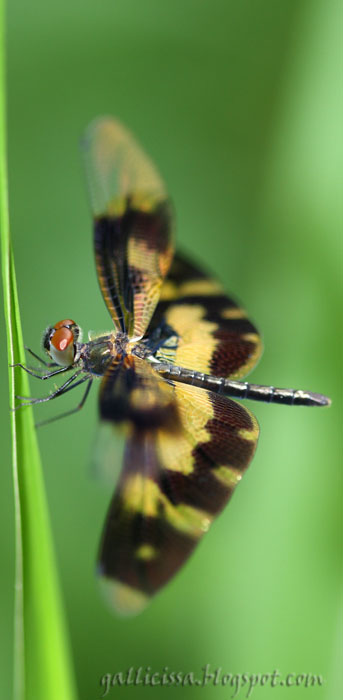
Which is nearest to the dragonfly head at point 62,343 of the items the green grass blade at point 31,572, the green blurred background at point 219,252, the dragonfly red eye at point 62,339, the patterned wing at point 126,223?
the dragonfly red eye at point 62,339

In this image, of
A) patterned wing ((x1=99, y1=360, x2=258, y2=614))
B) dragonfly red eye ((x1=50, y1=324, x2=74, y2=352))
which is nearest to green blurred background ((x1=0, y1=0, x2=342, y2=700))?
patterned wing ((x1=99, y1=360, x2=258, y2=614))

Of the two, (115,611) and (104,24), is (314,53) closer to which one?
(104,24)

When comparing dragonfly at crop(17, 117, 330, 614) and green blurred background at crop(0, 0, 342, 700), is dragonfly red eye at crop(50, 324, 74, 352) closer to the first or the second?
dragonfly at crop(17, 117, 330, 614)

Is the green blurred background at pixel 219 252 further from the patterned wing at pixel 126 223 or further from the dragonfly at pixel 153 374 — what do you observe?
the patterned wing at pixel 126 223

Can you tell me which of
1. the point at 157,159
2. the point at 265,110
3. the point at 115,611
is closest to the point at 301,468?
the point at 115,611

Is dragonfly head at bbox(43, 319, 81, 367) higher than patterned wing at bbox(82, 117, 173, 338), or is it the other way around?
patterned wing at bbox(82, 117, 173, 338)

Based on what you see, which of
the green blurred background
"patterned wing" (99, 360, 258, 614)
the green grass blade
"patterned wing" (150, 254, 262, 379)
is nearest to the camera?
the green grass blade
